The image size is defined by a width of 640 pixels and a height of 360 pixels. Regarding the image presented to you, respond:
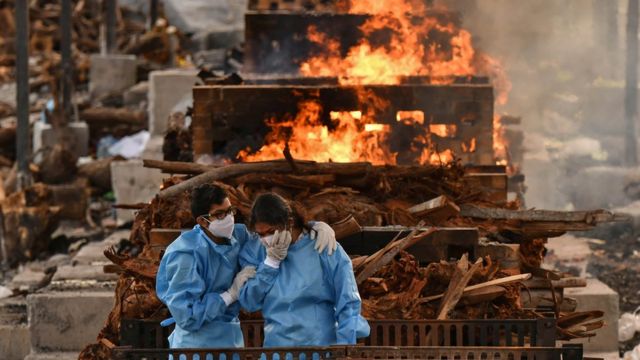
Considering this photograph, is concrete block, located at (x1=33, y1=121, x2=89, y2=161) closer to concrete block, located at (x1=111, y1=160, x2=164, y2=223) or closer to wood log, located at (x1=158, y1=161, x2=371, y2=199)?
concrete block, located at (x1=111, y1=160, x2=164, y2=223)

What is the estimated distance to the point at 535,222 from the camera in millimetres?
11078

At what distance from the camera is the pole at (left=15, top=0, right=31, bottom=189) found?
2306cm

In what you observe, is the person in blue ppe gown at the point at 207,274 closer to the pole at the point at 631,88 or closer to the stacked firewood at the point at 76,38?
the pole at the point at 631,88

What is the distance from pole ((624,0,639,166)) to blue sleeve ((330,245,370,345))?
19151 millimetres

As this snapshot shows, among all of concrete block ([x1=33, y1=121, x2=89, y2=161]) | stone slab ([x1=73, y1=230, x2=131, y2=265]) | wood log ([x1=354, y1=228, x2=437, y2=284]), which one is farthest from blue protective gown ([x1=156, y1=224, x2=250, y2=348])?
→ concrete block ([x1=33, y1=121, x2=89, y2=161])

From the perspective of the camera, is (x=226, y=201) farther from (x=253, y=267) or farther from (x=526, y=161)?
(x=526, y=161)

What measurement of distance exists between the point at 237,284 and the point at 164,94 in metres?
16.3

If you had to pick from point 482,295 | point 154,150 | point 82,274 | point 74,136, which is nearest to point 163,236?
point 482,295

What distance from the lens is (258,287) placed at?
299 inches

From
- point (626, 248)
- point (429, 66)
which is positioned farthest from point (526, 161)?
point (429, 66)

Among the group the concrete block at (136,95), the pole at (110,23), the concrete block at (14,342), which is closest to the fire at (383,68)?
the concrete block at (14,342)

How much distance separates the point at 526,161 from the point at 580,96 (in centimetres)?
1001

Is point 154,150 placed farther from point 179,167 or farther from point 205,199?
point 205,199

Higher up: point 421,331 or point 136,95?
point 136,95
